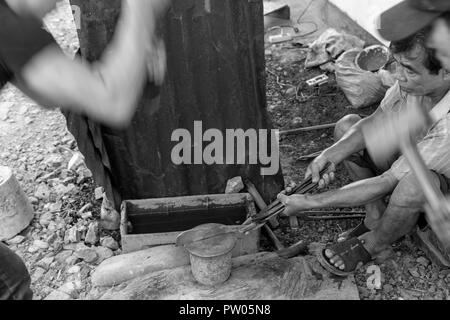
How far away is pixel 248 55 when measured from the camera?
3.73 meters

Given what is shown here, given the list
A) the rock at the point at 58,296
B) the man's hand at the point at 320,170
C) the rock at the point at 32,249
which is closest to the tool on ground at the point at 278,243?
the man's hand at the point at 320,170

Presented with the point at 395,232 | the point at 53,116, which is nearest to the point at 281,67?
the point at 53,116

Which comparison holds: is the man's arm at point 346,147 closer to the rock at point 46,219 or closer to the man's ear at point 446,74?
the man's ear at point 446,74

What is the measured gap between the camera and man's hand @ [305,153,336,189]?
3546 mm

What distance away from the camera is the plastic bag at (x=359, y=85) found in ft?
17.2

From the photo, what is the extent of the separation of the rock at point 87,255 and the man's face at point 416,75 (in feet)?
8.31

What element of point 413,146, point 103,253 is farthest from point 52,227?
point 413,146

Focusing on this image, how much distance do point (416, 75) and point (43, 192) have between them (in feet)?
Answer: 10.5

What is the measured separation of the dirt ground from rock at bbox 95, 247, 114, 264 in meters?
0.02

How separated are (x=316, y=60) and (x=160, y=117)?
2.82m

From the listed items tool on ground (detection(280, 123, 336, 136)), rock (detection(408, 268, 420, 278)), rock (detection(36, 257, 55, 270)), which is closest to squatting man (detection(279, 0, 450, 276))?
rock (detection(408, 268, 420, 278))

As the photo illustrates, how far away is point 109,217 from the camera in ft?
13.9
